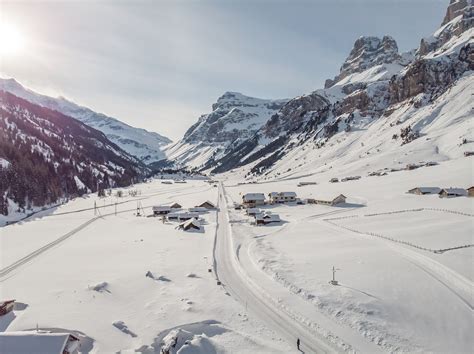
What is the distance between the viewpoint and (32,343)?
82.4ft

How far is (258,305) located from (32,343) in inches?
810

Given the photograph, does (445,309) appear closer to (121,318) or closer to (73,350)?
(121,318)

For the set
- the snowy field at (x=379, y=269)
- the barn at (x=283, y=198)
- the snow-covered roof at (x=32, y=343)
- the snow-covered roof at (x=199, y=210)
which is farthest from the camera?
the barn at (x=283, y=198)

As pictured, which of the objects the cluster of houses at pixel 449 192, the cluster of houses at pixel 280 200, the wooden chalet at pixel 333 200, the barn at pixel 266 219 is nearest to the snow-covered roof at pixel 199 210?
the cluster of houses at pixel 280 200

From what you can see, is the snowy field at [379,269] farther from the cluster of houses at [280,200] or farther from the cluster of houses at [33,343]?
the cluster of houses at [33,343]

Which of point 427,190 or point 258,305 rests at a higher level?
point 427,190

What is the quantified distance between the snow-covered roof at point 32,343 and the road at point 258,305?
17.4 meters

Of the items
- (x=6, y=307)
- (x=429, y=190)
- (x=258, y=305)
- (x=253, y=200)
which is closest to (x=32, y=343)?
(x=6, y=307)

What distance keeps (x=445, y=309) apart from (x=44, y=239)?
72805 millimetres

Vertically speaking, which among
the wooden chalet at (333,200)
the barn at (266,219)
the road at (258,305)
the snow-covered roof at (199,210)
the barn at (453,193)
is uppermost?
the barn at (453,193)

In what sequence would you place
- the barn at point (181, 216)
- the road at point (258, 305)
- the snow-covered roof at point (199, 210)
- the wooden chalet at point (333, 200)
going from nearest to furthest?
the road at point (258, 305) → the barn at point (181, 216) → the wooden chalet at point (333, 200) → the snow-covered roof at point (199, 210)

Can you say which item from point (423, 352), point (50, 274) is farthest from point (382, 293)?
point (50, 274)

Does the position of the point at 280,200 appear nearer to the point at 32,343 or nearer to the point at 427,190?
the point at 427,190

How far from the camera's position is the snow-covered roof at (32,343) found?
24.7 metres
